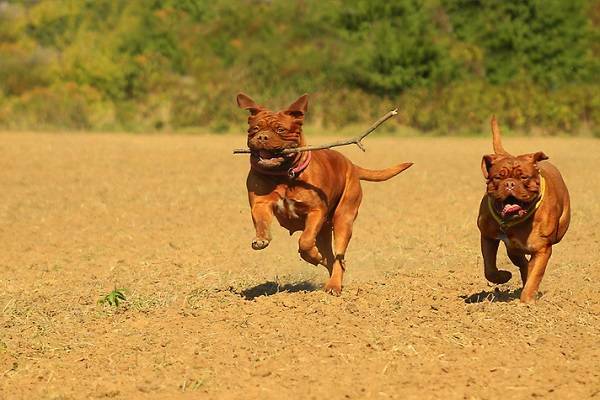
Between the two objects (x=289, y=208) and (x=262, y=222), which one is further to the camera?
(x=289, y=208)

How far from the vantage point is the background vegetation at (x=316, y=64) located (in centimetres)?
3794

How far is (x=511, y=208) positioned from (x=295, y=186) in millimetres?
1671

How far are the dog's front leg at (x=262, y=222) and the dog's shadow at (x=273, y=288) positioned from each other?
988 millimetres

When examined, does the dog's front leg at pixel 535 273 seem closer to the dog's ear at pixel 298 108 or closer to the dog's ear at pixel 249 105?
the dog's ear at pixel 298 108

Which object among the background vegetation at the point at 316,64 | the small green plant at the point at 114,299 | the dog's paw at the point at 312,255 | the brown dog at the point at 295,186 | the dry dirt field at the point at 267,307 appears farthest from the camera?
the background vegetation at the point at 316,64

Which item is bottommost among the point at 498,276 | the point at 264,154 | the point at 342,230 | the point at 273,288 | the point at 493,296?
the point at 273,288

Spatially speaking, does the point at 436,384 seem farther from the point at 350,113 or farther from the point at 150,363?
the point at 350,113

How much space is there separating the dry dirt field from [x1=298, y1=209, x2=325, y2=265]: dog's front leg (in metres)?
0.36

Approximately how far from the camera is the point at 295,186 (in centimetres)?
865

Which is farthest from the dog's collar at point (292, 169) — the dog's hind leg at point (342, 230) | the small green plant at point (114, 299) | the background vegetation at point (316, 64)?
the background vegetation at point (316, 64)

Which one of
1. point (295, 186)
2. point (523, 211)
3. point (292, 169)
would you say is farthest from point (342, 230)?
point (523, 211)

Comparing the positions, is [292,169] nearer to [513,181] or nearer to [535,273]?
[513,181]

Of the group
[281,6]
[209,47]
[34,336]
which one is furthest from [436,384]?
[281,6]

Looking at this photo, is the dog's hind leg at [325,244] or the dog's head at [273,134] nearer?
the dog's head at [273,134]
